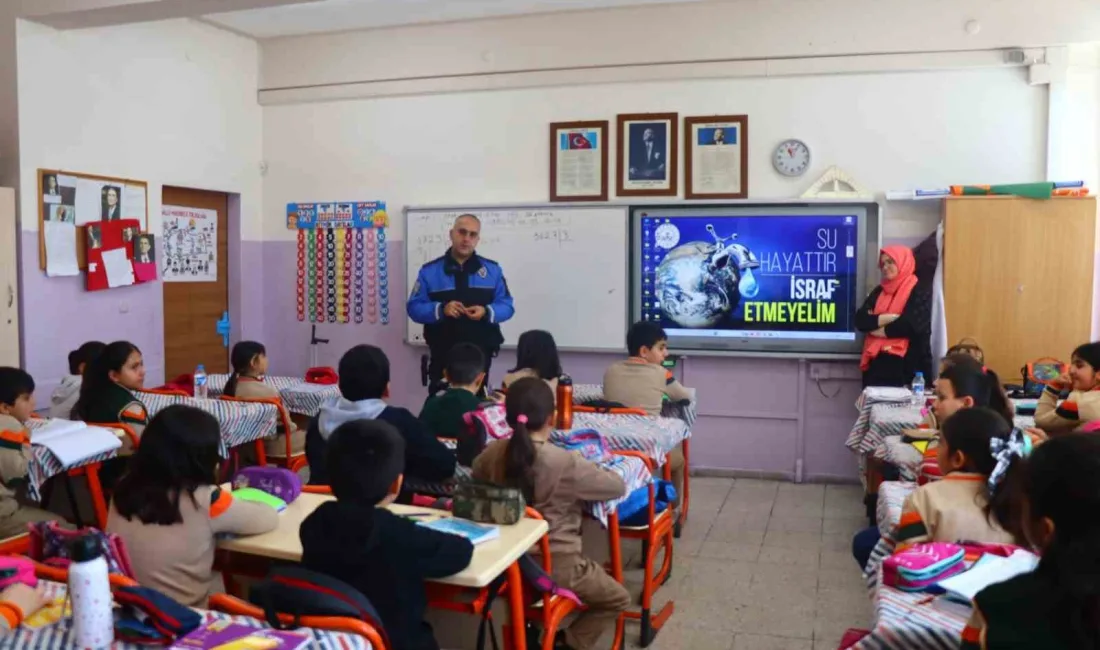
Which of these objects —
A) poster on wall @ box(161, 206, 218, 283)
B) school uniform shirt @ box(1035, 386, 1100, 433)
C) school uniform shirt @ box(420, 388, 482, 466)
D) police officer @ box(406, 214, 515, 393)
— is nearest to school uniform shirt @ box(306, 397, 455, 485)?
school uniform shirt @ box(420, 388, 482, 466)

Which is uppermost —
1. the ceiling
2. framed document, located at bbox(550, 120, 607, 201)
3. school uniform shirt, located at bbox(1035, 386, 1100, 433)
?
the ceiling

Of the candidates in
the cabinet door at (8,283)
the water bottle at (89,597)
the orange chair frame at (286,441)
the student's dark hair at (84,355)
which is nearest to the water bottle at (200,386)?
the orange chair frame at (286,441)

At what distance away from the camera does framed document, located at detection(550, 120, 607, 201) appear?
613 centimetres

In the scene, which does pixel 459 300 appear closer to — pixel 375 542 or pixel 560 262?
pixel 560 262

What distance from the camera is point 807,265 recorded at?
228 inches

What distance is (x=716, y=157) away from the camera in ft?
19.4

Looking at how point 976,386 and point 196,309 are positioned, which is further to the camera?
point 196,309

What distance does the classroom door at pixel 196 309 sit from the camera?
6.31 metres

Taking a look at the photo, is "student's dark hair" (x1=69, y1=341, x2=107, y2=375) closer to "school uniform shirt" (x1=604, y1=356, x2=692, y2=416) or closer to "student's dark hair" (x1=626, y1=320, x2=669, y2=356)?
"school uniform shirt" (x1=604, y1=356, x2=692, y2=416)

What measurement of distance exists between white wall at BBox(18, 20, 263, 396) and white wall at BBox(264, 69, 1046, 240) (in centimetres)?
40

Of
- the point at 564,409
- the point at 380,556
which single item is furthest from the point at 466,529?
the point at 564,409

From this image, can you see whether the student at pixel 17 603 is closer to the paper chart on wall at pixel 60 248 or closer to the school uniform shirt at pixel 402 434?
the school uniform shirt at pixel 402 434

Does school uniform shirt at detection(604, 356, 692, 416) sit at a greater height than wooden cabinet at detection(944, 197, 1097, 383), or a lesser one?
lesser

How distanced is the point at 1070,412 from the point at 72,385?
14.3 ft
